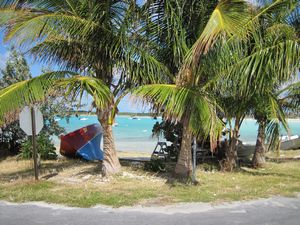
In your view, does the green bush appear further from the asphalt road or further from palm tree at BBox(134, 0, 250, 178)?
the asphalt road

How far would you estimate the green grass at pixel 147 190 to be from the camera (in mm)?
6723

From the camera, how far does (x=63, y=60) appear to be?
9.20 meters

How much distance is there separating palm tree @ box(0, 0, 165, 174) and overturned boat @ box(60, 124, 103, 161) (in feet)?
14.7

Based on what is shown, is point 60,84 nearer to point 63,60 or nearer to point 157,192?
point 63,60

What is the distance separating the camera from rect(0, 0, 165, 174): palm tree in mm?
7660

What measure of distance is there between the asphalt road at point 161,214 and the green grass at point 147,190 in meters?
0.33

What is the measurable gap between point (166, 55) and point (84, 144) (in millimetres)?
5823

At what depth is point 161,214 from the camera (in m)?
5.89

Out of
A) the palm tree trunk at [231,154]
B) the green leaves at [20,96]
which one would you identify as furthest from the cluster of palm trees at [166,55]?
the palm tree trunk at [231,154]

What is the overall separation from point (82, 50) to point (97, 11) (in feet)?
3.34

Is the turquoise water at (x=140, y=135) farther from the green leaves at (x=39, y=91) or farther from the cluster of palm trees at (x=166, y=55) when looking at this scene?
the green leaves at (x=39, y=91)

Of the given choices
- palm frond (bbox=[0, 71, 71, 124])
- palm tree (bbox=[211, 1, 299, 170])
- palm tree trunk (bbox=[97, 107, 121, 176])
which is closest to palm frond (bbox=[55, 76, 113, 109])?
palm frond (bbox=[0, 71, 71, 124])

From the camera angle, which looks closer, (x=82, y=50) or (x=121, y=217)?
(x=121, y=217)

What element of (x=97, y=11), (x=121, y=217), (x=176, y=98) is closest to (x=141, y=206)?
(x=121, y=217)
